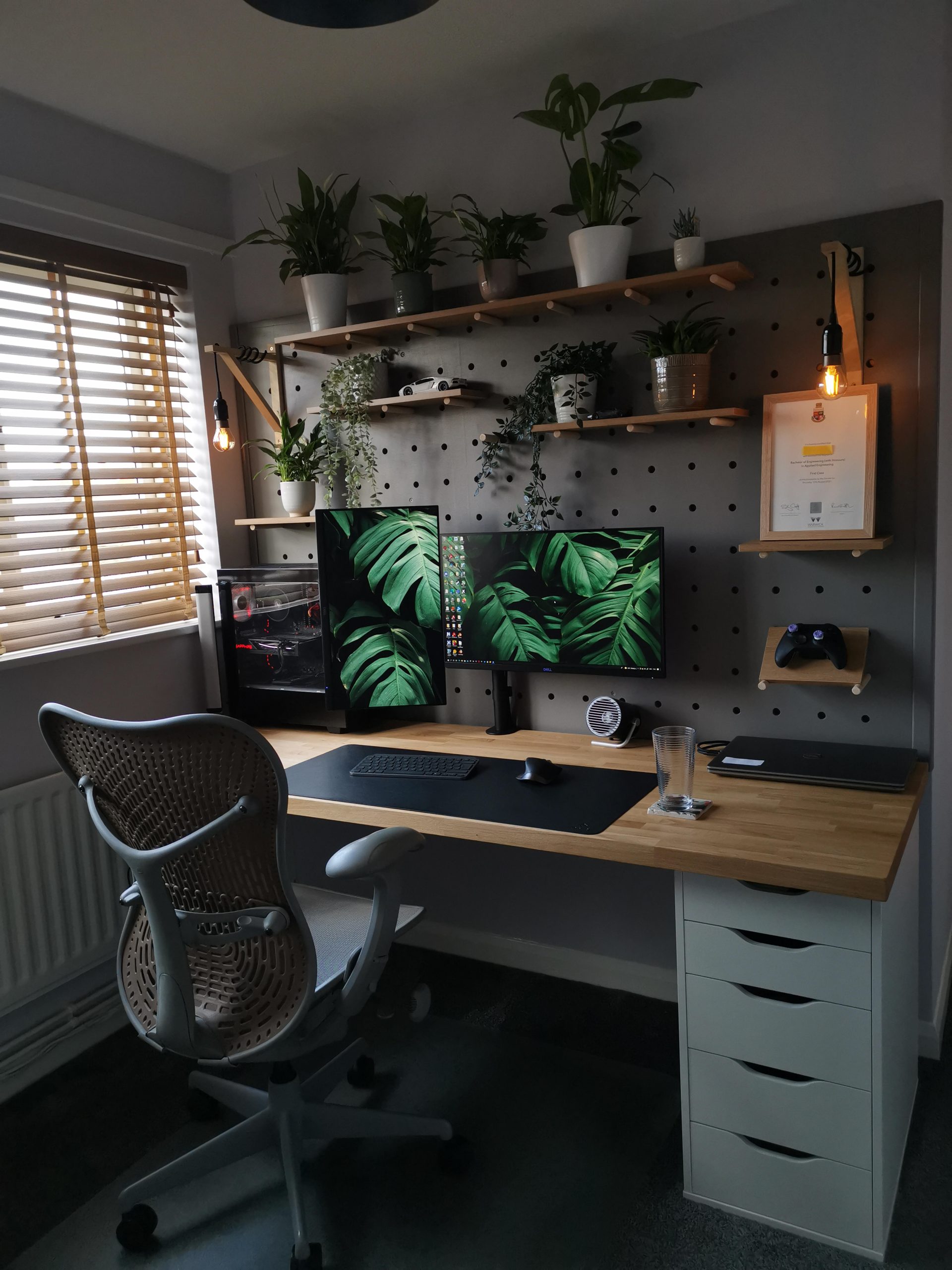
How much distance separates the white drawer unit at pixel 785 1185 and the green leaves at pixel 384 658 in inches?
46.8

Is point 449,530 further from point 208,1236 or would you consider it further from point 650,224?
point 208,1236

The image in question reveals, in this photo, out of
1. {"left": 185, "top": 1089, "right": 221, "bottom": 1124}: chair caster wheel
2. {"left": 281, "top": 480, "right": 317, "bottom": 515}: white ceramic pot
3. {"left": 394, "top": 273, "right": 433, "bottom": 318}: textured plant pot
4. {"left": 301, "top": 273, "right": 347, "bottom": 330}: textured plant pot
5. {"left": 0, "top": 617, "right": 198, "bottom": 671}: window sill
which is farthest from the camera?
{"left": 281, "top": 480, "right": 317, "bottom": 515}: white ceramic pot

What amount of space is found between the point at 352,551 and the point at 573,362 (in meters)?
0.72

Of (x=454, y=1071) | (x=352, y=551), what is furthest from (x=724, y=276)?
(x=454, y=1071)

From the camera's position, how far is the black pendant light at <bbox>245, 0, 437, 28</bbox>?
147 centimetres

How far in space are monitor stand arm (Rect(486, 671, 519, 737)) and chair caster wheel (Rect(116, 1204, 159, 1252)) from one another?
1.28 m

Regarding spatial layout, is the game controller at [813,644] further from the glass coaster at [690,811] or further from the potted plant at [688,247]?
the potted plant at [688,247]

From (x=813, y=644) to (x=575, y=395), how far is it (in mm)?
797

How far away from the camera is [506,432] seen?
2.41m

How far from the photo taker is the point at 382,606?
2.43 meters

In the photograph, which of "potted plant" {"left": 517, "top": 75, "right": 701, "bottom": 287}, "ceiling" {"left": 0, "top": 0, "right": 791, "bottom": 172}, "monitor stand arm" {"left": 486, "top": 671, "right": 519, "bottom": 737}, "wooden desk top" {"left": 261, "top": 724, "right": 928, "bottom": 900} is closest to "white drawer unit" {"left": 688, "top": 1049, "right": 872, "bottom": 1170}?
"wooden desk top" {"left": 261, "top": 724, "right": 928, "bottom": 900}

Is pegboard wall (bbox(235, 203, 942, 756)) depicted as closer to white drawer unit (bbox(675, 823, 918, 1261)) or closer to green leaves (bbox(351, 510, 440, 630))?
green leaves (bbox(351, 510, 440, 630))

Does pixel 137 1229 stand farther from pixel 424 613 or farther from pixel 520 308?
pixel 520 308

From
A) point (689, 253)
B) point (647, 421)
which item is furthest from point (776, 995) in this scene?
point (689, 253)
